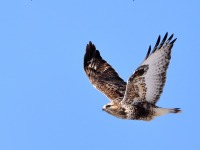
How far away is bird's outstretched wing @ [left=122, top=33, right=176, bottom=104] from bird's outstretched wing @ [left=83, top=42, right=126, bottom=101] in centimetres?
156

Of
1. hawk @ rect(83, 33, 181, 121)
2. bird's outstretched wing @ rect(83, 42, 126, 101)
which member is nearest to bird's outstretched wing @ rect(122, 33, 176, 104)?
hawk @ rect(83, 33, 181, 121)

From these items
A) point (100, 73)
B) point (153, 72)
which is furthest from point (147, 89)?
point (100, 73)

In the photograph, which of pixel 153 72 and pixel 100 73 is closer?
pixel 153 72

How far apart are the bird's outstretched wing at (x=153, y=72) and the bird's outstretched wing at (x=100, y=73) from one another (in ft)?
5.11

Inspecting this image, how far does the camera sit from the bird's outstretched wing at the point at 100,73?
12102 mm

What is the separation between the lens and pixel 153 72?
10344 mm

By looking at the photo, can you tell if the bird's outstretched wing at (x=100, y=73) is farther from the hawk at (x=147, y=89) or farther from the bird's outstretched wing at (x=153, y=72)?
the bird's outstretched wing at (x=153, y=72)

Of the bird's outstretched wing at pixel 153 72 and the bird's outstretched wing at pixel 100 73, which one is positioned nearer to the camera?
the bird's outstretched wing at pixel 153 72

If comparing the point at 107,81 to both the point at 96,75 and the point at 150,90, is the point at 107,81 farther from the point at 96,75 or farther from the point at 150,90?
the point at 150,90

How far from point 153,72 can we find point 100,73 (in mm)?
2601

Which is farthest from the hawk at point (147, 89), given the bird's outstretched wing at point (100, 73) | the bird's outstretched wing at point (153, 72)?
the bird's outstretched wing at point (100, 73)

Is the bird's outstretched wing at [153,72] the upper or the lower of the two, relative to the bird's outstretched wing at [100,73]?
lower

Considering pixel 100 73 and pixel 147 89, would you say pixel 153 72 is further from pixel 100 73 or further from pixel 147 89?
pixel 100 73

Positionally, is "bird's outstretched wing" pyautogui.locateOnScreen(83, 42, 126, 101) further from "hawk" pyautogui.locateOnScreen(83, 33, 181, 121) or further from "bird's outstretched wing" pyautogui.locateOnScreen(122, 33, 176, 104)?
"bird's outstretched wing" pyautogui.locateOnScreen(122, 33, 176, 104)
